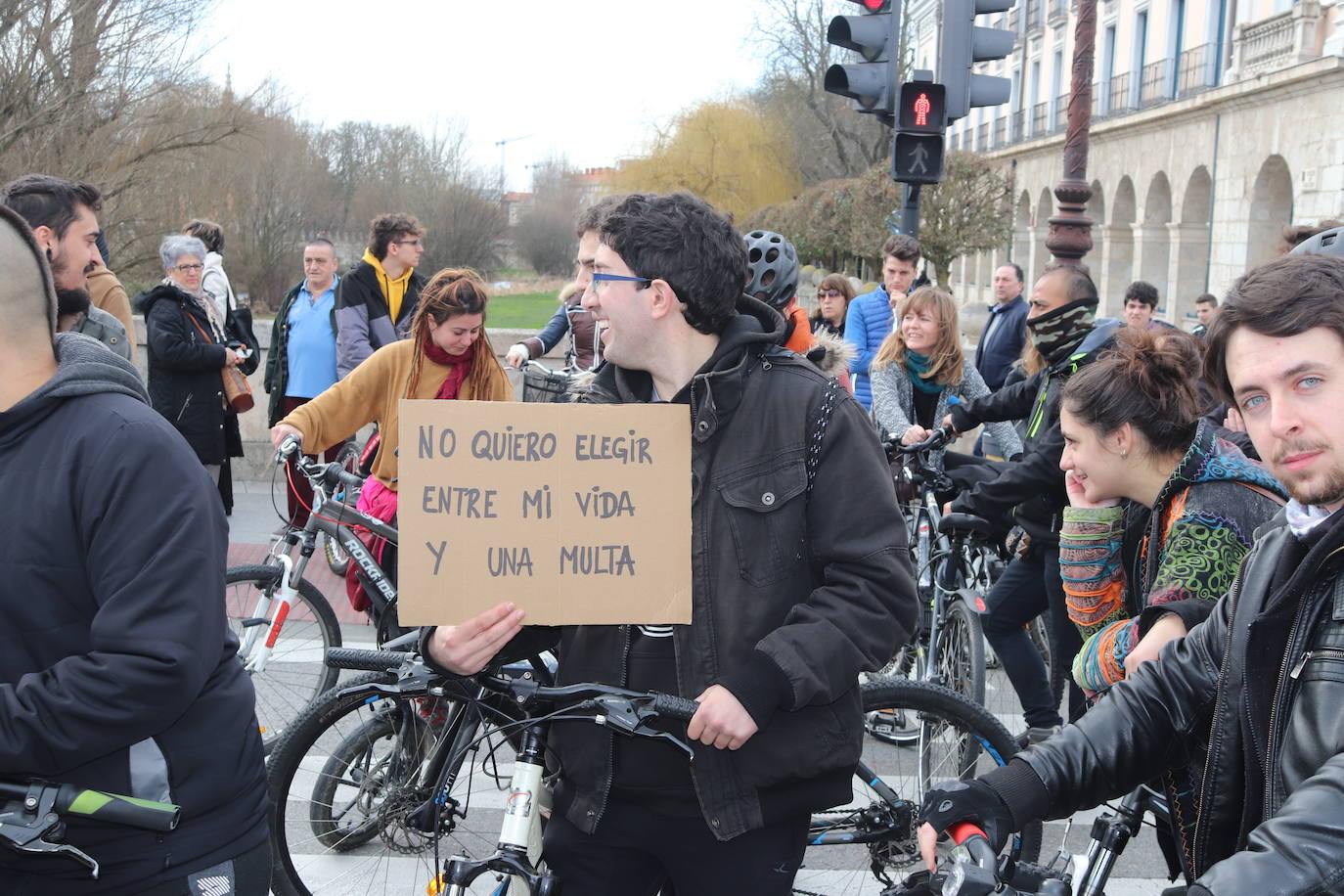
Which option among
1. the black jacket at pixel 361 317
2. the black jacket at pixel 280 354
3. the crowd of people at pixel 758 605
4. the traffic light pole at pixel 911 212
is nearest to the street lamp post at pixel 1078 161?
the traffic light pole at pixel 911 212

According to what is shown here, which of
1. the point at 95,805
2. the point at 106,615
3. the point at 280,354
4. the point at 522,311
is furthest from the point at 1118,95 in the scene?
the point at 95,805

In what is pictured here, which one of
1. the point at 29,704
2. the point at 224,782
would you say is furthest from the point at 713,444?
the point at 29,704

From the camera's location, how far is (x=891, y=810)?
11.3 ft

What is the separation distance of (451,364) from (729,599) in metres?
2.85

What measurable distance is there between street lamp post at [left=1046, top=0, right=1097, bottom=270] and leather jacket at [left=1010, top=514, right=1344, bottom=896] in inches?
317

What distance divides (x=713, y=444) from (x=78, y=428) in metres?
1.16

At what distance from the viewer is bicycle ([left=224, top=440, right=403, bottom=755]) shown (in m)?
4.67

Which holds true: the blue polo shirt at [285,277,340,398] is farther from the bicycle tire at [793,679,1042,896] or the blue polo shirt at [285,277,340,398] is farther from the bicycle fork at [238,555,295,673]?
the bicycle tire at [793,679,1042,896]

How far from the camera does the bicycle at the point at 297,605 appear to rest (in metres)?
4.67

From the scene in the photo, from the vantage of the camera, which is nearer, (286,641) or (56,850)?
(56,850)

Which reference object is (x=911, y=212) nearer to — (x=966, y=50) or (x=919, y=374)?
(x=966, y=50)

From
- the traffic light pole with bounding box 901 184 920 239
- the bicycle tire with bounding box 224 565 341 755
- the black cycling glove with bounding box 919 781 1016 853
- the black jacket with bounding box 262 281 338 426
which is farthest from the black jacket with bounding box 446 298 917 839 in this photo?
the traffic light pole with bounding box 901 184 920 239

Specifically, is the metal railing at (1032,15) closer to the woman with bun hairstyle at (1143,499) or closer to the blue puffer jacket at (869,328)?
the blue puffer jacket at (869,328)

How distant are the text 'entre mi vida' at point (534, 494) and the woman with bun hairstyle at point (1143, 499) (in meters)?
1.29
